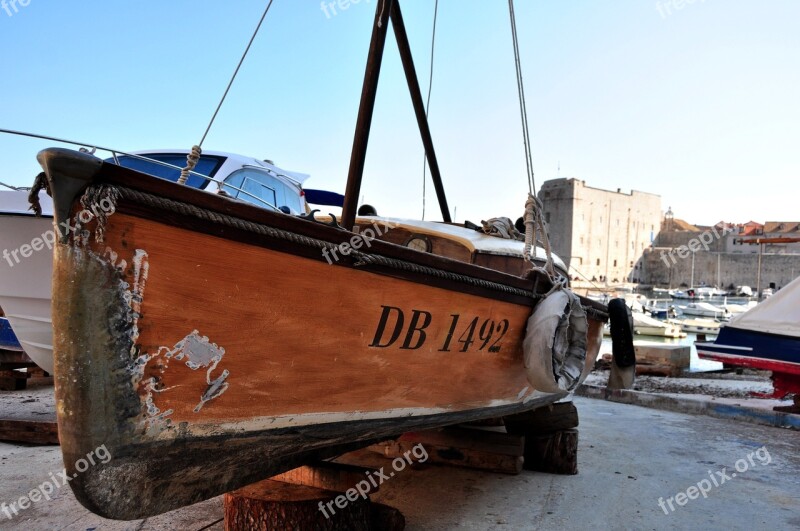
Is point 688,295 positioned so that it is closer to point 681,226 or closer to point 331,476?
point 681,226

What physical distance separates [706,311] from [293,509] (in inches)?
1688

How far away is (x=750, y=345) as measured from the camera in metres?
7.97

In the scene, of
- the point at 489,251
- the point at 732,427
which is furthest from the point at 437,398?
the point at 732,427

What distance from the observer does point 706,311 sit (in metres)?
40.4

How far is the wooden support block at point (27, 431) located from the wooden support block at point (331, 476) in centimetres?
255

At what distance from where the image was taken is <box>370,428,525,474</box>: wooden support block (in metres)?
4.69

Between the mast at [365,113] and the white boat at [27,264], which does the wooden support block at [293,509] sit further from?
the white boat at [27,264]

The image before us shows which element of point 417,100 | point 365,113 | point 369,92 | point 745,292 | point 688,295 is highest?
point 745,292

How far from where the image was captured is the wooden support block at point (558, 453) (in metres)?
4.79

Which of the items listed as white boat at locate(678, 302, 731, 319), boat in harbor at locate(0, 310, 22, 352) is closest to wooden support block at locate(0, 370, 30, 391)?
boat in harbor at locate(0, 310, 22, 352)

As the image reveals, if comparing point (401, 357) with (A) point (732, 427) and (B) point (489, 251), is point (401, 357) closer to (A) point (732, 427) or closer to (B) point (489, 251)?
(B) point (489, 251)

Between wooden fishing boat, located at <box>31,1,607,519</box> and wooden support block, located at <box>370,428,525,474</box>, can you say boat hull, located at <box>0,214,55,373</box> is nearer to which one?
wooden support block, located at <box>370,428,525,474</box>

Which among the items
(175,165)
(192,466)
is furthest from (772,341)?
(192,466)

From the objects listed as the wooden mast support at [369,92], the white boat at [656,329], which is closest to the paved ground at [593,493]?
the wooden mast support at [369,92]
